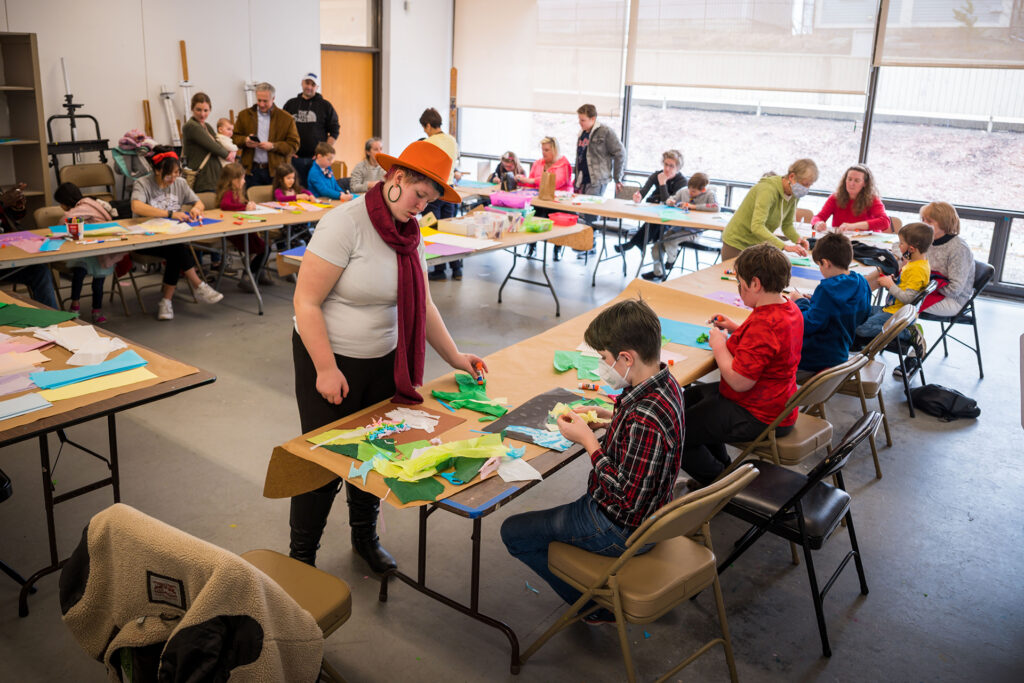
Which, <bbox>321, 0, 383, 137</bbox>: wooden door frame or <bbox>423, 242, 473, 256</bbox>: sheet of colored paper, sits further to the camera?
<bbox>321, 0, 383, 137</bbox>: wooden door frame

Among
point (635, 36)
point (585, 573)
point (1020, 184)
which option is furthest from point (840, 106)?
point (585, 573)

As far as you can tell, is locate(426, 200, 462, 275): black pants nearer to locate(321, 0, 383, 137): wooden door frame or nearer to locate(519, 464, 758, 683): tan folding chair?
locate(321, 0, 383, 137): wooden door frame

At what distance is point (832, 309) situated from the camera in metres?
3.54

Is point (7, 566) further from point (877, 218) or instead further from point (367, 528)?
point (877, 218)

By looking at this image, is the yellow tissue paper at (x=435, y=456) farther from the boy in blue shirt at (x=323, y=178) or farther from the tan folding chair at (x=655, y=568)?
the boy in blue shirt at (x=323, y=178)

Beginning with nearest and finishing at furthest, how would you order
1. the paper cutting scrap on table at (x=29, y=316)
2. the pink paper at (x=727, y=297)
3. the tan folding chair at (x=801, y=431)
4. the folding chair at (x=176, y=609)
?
the folding chair at (x=176, y=609), the tan folding chair at (x=801, y=431), the paper cutting scrap on table at (x=29, y=316), the pink paper at (x=727, y=297)

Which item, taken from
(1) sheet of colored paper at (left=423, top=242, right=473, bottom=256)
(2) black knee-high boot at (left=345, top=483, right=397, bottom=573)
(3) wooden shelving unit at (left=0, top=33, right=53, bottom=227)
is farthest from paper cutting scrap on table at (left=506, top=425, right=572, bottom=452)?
(3) wooden shelving unit at (left=0, top=33, right=53, bottom=227)

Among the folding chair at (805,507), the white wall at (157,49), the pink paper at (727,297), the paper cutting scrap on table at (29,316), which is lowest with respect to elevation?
the folding chair at (805,507)

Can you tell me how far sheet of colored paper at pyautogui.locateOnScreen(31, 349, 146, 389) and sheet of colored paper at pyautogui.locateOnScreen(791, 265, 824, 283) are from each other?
3763mm

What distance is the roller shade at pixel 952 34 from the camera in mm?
6957

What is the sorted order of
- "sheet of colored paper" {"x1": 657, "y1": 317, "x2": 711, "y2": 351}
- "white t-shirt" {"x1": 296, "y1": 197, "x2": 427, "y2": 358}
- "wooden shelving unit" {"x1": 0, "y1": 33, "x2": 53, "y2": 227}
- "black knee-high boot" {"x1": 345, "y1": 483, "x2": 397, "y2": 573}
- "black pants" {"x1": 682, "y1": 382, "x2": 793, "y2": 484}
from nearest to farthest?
"white t-shirt" {"x1": 296, "y1": 197, "x2": 427, "y2": 358}
"black knee-high boot" {"x1": 345, "y1": 483, "x2": 397, "y2": 573}
"black pants" {"x1": 682, "y1": 382, "x2": 793, "y2": 484}
"sheet of colored paper" {"x1": 657, "y1": 317, "x2": 711, "y2": 351}
"wooden shelving unit" {"x1": 0, "y1": 33, "x2": 53, "y2": 227}

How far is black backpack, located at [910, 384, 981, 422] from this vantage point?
4676 mm

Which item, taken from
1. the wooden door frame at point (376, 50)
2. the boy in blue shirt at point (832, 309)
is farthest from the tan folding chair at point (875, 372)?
the wooden door frame at point (376, 50)

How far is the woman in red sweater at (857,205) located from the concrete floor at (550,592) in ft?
6.06
